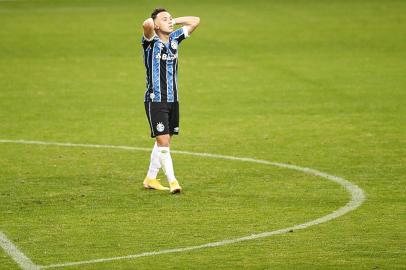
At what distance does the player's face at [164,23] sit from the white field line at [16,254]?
3.71 meters

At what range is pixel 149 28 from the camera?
46.2 ft

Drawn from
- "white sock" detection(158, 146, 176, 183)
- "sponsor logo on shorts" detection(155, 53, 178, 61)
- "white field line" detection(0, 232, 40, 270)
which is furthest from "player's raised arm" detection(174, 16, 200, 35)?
"white field line" detection(0, 232, 40, 270)

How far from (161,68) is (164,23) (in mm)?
563

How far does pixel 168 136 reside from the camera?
14578 mm

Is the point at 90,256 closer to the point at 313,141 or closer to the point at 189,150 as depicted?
the point at 189,150

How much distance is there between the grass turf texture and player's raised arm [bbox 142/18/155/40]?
192 centimetres

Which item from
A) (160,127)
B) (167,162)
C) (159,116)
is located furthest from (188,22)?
(167,162)

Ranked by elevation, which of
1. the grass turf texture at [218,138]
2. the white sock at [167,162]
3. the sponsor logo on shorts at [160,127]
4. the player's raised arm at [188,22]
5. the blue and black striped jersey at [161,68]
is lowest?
the grass turf texture at [218,138]

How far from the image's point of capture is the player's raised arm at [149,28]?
1403 cm

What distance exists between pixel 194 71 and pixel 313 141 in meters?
10.6

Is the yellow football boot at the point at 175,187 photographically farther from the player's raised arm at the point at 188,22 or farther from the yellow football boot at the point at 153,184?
the player's raised arm at the point at 188,22

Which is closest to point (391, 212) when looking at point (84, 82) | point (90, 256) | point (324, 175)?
point (324, 175)

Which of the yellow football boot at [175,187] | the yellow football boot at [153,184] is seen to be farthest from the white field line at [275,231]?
the yellow football boot at [153,184]

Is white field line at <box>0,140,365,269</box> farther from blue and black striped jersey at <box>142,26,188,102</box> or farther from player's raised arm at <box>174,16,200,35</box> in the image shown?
player's raised arm at <box>174,16,200,35</box>
